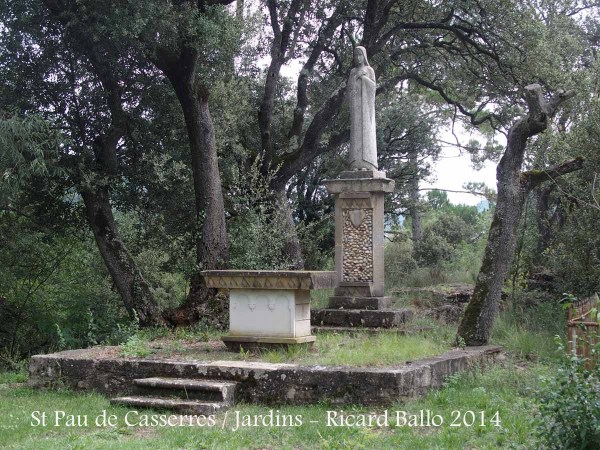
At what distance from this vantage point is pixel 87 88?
50.0 ft

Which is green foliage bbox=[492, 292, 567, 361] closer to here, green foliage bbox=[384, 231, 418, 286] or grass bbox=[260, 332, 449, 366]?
grass bbox=[260, 332, 449, 366]

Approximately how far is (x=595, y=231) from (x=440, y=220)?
14.0m

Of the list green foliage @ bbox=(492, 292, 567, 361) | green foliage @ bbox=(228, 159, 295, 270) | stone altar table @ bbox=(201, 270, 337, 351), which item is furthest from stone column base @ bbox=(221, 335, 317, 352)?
green foliage @ bbox=(228, 159, 295, 270)

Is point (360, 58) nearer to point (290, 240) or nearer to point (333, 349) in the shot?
point (290, 240)

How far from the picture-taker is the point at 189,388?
8.73 metres

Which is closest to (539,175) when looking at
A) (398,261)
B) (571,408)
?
(571,408)

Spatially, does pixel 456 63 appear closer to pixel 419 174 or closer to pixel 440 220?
pixel 419 174

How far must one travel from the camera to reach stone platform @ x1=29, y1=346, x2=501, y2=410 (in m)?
8.35

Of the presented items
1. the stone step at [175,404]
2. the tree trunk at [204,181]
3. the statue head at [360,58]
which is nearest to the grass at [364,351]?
the stone step at [175,404]

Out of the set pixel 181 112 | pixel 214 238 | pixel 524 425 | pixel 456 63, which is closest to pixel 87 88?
pixel 181 112

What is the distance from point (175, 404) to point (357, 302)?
18.0ft

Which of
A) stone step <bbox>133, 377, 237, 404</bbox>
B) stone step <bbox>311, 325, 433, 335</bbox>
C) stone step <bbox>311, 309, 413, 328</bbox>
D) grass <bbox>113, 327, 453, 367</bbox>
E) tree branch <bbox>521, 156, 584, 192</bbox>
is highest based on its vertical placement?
tree branch <bbox>521, 156, 584, 192</bbox>

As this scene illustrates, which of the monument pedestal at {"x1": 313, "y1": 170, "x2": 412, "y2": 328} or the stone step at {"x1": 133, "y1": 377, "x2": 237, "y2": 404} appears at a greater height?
the monument pedestal at {"x1": 313, "y1": 170, "x2": 412, "y2": 328}

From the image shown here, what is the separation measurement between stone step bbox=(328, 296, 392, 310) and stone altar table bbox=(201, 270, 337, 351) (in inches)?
111
